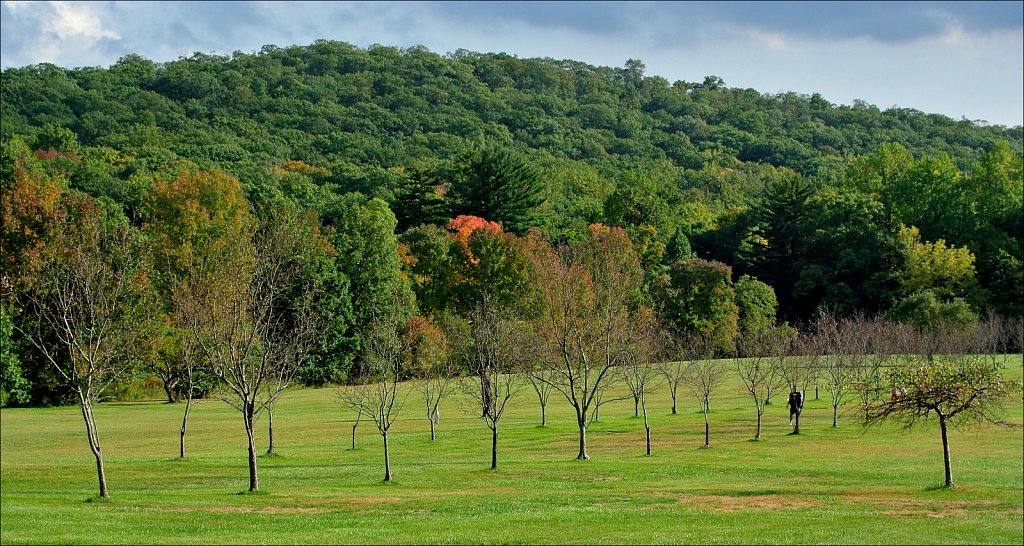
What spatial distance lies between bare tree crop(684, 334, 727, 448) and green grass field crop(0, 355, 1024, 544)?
138cm

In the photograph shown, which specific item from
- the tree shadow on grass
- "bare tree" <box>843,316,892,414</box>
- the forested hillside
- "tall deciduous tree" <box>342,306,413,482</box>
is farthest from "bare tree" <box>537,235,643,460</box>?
"bare tree" <box>843,316,892,414</box>

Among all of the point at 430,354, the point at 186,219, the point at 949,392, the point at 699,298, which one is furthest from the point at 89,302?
the point at 699,298

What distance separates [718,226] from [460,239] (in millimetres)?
37563

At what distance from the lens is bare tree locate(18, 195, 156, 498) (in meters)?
27.6

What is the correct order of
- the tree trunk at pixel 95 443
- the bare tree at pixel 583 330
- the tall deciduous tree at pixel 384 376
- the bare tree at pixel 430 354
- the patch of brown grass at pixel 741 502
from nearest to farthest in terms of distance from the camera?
the patch of brown grass at pixel 741 502 < the tree trunk at pixel 95 443 < the tall deciduous tree at pixel 384 376 < the bare tree at pixel 583 330 < the bare tree at pixel 430 354

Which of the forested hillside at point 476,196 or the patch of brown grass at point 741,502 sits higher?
the forested hillside at point 476,196

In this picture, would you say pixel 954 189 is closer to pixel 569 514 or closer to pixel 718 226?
pixel 718 226

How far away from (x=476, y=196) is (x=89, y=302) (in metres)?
70.2

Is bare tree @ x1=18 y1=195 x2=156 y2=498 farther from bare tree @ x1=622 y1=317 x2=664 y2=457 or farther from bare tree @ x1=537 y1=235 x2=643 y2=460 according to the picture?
bare tree @ x1=622 y1=317 x2=664 y2=457

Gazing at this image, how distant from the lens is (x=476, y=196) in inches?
3841

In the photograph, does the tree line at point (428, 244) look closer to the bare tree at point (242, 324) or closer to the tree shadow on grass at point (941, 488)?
the bare tree at point (242, 324)

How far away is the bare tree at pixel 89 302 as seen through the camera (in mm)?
27562

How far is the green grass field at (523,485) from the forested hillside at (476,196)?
13.8 metres

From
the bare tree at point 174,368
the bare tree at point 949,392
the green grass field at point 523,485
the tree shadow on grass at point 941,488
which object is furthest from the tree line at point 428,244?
the tree shadow on grass at point 941,488
